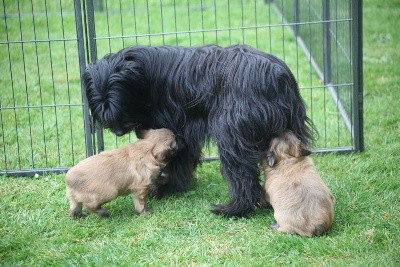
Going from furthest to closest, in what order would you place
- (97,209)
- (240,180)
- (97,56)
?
1. (97,56)
2. (97,209)
3. (240,180)

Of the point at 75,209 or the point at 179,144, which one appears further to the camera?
the point at 179,144

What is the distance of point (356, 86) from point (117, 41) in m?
4.49

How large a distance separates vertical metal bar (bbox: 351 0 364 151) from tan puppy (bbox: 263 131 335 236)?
4.52 ft

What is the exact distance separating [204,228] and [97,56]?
2804 mm

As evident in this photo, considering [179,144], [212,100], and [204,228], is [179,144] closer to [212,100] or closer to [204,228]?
[212,100]

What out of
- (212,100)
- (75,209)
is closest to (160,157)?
(212,100)

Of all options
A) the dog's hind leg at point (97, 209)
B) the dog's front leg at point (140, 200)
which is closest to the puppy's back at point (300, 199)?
the dog's front leg at point (140, 200)

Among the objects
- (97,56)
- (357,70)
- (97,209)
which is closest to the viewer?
(97,209)

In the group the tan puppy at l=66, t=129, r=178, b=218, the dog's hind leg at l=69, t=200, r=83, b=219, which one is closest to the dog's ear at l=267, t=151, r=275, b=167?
the tan puppy at l=66, t=129, r=178, b=218

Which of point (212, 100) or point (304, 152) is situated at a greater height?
point (212, 100)

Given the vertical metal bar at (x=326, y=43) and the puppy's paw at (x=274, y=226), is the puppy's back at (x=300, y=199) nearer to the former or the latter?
the puppy's paw at (x=274, y=226)

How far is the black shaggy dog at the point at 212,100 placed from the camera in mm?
4570

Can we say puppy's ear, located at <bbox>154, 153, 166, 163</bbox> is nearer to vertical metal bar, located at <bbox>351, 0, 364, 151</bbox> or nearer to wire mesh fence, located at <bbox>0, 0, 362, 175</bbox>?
wire mesh fence, located at <bbox>0, 0, 362, 175</bbox>

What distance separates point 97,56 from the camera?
6859 mm
